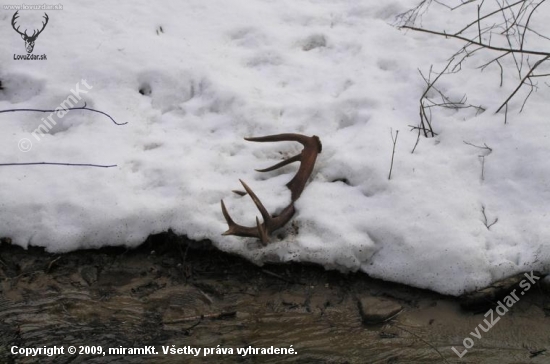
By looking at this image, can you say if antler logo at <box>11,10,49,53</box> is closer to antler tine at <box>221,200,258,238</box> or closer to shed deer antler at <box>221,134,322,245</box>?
shed deer antler at <box>221,134,322,245</box>

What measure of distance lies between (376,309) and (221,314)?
90 cm

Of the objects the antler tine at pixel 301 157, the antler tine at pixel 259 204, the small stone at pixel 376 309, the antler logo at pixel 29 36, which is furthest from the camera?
the antler logo at pixel 29 36

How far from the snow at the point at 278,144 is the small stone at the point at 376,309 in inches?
6.5

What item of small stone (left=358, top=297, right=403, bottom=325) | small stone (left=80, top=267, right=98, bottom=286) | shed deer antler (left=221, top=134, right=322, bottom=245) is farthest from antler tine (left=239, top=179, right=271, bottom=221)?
small stone (left=80, top=267, right=98, bottom=286)

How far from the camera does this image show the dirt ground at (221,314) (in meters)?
3.10

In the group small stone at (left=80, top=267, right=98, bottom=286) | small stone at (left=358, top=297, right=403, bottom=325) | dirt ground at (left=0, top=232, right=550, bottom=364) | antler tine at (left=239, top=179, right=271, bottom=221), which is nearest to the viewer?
dirt ground at (left=0, top=232, right=550, bottom=364)

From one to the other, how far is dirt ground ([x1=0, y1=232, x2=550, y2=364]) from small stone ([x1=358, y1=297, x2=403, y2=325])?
30mm

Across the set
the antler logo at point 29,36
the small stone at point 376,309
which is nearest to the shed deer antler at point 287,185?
the small stone at point 376,309

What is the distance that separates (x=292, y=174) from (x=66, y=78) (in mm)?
2031

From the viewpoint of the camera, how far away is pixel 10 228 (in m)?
3.69

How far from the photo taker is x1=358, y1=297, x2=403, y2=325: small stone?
3.30 metres

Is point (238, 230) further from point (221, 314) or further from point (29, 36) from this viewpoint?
point (29, 36)

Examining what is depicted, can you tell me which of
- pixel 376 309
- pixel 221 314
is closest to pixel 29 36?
pixel 221 314

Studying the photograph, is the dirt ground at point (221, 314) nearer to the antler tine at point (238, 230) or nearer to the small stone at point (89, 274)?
the small stone at point (89, 274)
